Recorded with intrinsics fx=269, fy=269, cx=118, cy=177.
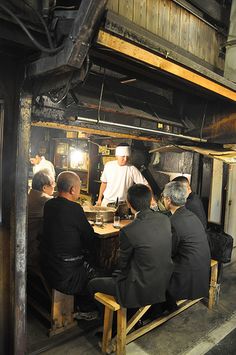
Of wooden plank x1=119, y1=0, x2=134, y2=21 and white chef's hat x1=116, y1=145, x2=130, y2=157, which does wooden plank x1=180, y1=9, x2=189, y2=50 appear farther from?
white chef's hat x1=116, y1=145, x2=130, y2=157

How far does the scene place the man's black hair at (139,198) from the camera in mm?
3936

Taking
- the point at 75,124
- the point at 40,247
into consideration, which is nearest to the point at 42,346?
the point at 40,247

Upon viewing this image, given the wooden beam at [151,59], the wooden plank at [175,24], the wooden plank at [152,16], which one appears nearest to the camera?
the wooden beam at [151,59]

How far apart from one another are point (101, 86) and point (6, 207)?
2625mm

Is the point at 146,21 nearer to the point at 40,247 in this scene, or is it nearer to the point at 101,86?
the point at 101,86

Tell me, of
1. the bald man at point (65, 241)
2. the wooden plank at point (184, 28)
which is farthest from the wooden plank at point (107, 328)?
the wooden plank at point (184, 28)

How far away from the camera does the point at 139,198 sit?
3.95m

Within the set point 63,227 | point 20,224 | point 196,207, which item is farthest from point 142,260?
point 196,207

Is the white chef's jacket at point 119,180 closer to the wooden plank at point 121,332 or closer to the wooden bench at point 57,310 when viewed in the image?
the wooden bench at point 57,310

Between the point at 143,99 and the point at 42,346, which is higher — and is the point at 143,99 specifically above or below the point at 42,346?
above

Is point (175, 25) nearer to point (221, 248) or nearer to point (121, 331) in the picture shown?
point (221, 248)

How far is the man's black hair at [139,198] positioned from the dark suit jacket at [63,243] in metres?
A: 0.94

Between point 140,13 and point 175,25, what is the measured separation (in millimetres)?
866

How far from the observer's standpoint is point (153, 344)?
4.33m
